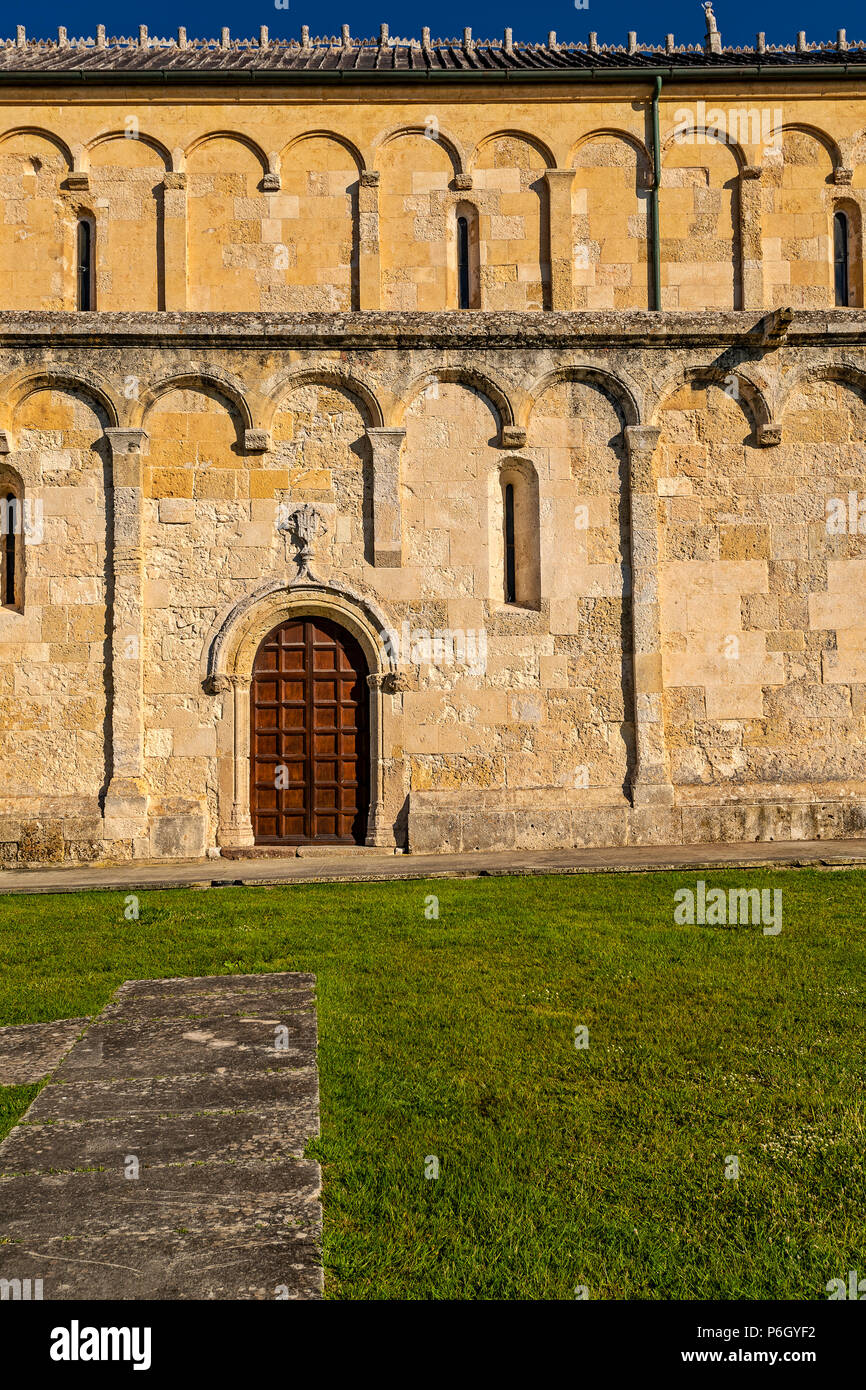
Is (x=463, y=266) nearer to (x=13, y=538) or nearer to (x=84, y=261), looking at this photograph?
(x=84, y=261)

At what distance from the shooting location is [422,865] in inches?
427

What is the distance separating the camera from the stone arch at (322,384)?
12500 mm

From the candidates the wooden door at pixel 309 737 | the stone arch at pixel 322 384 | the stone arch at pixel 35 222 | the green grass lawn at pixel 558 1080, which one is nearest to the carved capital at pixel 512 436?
the stone arch at pixel 322 384

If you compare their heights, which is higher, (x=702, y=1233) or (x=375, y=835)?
(x=375, y=835)

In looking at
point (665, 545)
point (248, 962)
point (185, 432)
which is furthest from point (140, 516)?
point (248, 962)

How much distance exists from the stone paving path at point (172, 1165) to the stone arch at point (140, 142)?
1388cm

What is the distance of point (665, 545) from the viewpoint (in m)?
12.8

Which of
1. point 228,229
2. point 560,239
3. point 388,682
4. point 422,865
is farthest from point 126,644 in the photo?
point 560,239

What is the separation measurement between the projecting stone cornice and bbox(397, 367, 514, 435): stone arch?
34 cm

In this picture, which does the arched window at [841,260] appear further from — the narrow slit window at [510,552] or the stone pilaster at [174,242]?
the stone pilaster at [174,242]

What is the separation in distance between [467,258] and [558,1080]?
13.4 meters

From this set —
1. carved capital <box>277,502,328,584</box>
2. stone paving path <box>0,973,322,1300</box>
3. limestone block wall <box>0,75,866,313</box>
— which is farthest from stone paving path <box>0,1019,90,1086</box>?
limestone block wall <box>0,75,866,313</box>
